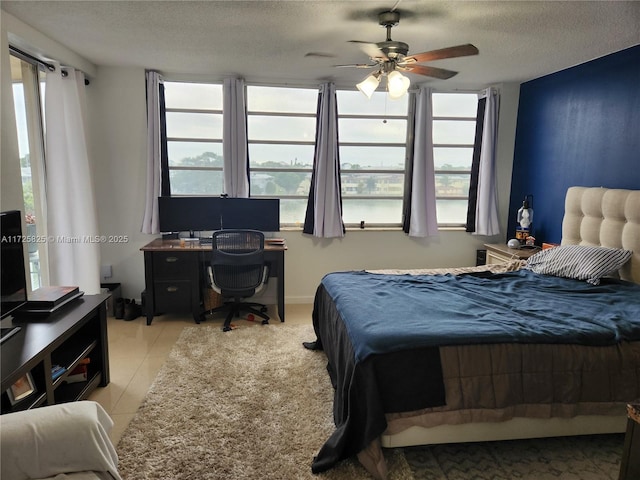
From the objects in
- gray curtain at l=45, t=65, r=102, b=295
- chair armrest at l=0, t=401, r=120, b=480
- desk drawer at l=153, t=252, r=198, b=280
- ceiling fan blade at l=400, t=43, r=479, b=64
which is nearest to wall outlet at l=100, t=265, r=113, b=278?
gray curtain at l=45, t=65, r=102, b=295

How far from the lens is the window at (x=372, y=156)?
181 inches

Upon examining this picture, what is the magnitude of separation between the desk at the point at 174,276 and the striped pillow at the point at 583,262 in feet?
7.64

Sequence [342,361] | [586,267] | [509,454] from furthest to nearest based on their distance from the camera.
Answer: [586,267] < [342,361] < [509,454]

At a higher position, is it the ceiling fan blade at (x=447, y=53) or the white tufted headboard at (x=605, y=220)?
the ceiling fan blade at (x=447, y=53)

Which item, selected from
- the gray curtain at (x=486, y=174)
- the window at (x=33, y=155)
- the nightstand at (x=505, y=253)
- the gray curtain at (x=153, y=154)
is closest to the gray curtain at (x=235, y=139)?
the gray curtain at (x=153, y=154)

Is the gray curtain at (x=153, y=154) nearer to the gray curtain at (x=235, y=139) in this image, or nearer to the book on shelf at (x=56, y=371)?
the gray curtain at (x=235, y=139)

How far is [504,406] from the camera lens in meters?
1.99

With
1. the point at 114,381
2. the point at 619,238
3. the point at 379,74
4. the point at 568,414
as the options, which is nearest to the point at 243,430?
the point at 114,381

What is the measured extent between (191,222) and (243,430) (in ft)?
7.87

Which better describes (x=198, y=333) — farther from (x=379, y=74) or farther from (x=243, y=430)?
(x=379, y=74)

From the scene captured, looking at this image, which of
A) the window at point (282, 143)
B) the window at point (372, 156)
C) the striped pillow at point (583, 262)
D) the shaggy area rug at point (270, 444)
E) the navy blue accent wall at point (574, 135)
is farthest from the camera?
the window at point (372, 156)

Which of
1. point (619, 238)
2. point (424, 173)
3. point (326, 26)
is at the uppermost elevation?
point (326, 26)

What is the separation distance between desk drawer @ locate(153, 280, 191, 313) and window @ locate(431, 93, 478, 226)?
3012 millimetres

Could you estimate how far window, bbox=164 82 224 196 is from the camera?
172 inches
